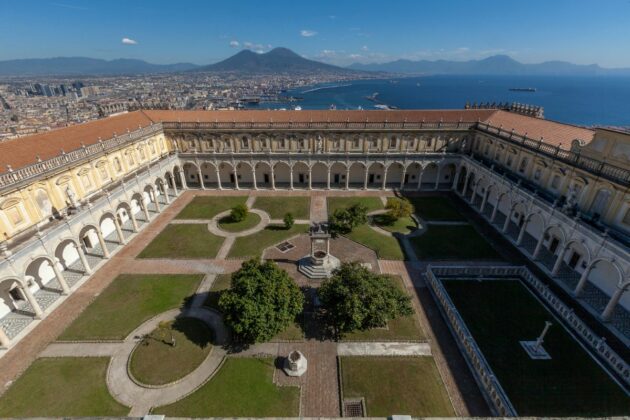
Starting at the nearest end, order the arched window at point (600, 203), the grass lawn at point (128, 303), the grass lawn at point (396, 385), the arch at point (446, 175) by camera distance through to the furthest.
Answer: the grass lawn at point (396, 385)
the grass lawn at point (128, 303)
the arched window at point (600, 203)
the arch at point (446, 175)

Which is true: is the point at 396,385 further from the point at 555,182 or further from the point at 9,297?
the point at 9,297

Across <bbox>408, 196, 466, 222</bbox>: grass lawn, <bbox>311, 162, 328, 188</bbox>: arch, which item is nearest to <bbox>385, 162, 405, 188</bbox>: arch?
<bbox>408, 196, 466, 222</bbox>: grass lawn

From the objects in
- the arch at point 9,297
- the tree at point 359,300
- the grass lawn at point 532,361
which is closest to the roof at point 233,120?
the arch at point 9,297

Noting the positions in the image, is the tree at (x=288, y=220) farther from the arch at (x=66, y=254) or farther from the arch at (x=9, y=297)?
the arch at (x=9, y=297)

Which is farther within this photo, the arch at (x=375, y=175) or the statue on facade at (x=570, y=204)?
the arch at (x=375, y=175)

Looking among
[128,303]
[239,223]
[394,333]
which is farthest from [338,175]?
[128,303]

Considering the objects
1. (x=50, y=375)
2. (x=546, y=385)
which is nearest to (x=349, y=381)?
(x=546, y=385)

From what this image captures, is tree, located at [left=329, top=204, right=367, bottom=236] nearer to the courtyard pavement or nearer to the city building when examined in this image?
the courtyard pavement
